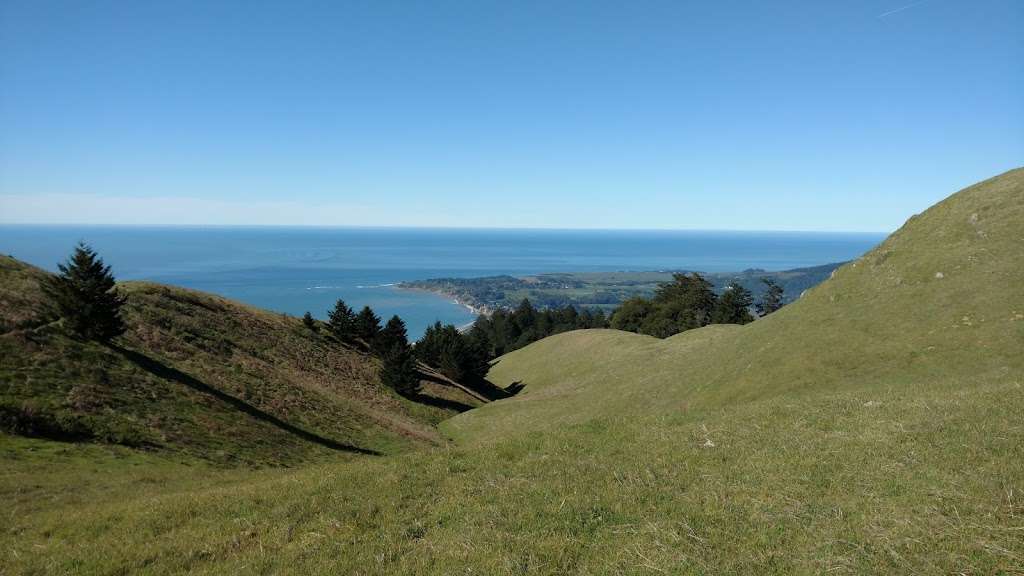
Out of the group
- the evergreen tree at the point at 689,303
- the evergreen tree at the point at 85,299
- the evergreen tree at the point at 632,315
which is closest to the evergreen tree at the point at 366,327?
the evergreen tree at the point at 85,299

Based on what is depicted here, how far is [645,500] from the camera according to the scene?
33.0 ft

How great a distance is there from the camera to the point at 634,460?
12.8 m

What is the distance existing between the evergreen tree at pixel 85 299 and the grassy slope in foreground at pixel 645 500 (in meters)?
13.8

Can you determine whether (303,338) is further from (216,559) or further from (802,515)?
(802,515)

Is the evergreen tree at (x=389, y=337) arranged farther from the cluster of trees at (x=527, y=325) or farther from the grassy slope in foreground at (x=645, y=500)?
the cluster of trees at (x=527, y=325)

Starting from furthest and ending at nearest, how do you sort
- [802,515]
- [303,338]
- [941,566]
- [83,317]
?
1. [303,338]
2. [83,317]
3. [802,515]
4. [941,566]

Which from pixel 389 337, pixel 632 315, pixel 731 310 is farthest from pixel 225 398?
pixel 731 310

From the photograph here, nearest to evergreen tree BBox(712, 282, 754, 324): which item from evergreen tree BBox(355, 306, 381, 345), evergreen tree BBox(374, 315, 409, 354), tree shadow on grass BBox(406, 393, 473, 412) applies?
tree shadow on grass BBox(406, 393, 473, 412)

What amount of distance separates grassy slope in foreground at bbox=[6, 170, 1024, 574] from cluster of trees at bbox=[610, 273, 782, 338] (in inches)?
3523

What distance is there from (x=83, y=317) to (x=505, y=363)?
56666 millimetres

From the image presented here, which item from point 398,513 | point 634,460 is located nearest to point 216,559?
point 398,513

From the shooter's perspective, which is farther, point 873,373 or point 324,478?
point 873,373

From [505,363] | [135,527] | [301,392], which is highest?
[135,527]

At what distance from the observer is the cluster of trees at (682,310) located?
11031 centimetres
